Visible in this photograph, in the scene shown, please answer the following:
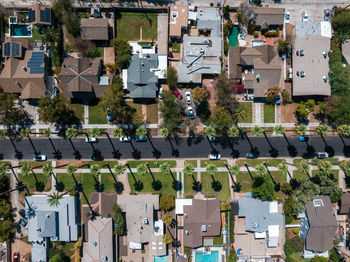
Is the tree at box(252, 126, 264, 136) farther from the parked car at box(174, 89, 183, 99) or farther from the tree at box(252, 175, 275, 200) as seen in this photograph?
the parked car at box(174, 89, 183, 99)

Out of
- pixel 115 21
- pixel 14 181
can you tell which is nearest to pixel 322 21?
pixel 115 21

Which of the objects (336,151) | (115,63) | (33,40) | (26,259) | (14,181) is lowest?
(26,259)

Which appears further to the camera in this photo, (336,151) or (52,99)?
(336,151)

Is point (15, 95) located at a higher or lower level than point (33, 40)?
lower

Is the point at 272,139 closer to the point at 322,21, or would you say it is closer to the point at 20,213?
the point at 322,21

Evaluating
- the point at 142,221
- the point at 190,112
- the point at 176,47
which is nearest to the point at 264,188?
the point at 190,112

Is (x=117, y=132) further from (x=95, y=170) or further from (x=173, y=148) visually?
(x=173, y=148)
